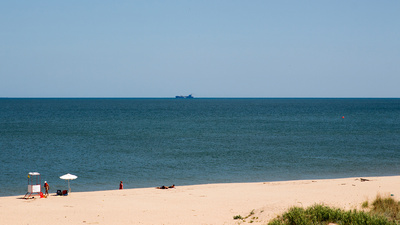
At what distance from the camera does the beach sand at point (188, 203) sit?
64.7ft

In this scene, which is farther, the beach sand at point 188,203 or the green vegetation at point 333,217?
the beach sand at point 188,203

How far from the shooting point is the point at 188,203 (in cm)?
2398

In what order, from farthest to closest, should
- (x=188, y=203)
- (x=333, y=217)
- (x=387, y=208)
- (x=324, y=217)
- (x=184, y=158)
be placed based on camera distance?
1. (x=184, y=158)
2. (x=188, y=203)
3. (x=387, y=208)
4. (x=324, y=217)
5. (x=333, y=217)

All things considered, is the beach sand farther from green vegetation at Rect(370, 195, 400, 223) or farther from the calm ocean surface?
the calm ocean surface

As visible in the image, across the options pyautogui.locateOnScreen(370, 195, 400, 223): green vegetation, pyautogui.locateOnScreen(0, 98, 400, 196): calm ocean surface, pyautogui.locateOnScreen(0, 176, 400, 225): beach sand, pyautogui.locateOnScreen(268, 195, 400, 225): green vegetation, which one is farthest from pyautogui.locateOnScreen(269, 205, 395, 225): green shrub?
pyautogui.locateOnScreen(0, 98, 400, 196): calm ocean surface

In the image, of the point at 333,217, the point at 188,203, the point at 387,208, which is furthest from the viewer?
the point at 188,203

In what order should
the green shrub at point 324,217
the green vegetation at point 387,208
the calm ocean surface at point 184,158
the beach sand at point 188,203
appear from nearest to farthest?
the green shrub at point 324,217 → the green vegetation at point 387,208 → the beach sand at point 188,203 → the calm ocean surface at point 184,158

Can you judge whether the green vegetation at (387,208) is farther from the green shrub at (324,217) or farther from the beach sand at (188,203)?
the green shrub at (324,217)

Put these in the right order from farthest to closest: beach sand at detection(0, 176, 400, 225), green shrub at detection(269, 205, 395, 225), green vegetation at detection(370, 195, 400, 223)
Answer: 1. beach sand at detection(0, 176, 400, 225)
2. green vegetation at detection(370, 195, 400, 223)
3. green shrub at detection(269, 205, 395, 225)

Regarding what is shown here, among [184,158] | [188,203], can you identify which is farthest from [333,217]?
[184,158]

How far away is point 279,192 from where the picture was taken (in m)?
27.1

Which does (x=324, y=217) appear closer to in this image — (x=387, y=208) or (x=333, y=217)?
(x=333, y=217)

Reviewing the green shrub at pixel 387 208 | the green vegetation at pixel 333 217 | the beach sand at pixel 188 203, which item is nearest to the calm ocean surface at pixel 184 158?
the beach sand at pixel 188 203

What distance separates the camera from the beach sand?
64.7ft
